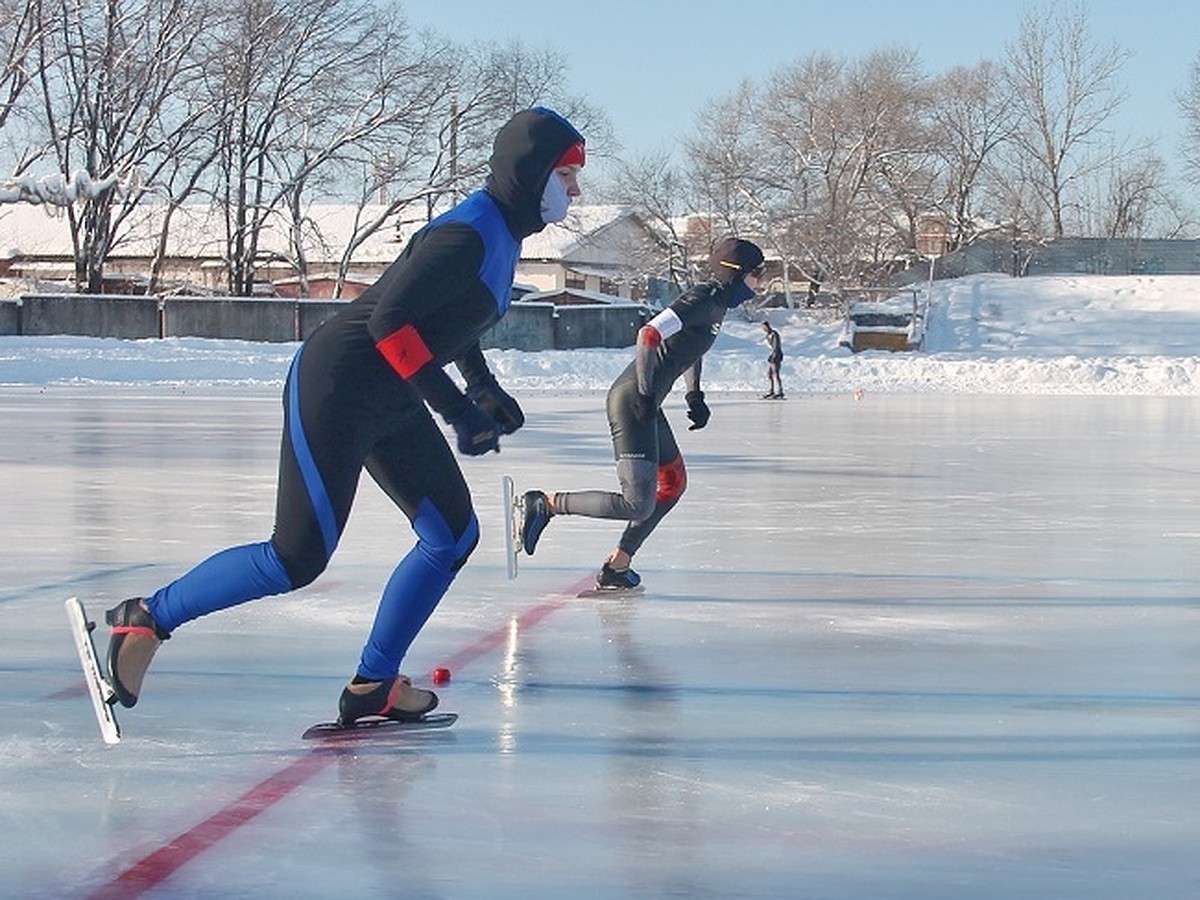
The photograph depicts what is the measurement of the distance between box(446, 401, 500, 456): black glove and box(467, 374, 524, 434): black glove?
8 cm

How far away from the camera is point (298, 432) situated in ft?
12.3

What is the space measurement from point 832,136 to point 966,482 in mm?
43690

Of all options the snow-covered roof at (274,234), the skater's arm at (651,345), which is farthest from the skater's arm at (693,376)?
the snow-covered roof at (274,234)

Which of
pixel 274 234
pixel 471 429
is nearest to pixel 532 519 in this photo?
pixel 471 429

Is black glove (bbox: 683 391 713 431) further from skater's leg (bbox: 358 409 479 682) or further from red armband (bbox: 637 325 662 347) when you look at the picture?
skater's leg (bbox: 358 409 479 682)

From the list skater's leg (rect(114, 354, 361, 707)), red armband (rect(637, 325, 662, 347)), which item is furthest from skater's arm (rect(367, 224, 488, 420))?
red armband (rect(637, 325, 662, 347))

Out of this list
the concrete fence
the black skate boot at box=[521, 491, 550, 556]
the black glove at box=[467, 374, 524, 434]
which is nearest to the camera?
the black glove at box=[467, 374, 524, 434]

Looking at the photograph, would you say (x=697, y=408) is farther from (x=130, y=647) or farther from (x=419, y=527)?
(x=130, y=647)

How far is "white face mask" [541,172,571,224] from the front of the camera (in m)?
3.87

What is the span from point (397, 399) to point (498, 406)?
223 mm

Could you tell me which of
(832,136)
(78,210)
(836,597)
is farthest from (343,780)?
(832,136)

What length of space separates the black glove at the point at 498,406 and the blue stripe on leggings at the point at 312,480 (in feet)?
1.26

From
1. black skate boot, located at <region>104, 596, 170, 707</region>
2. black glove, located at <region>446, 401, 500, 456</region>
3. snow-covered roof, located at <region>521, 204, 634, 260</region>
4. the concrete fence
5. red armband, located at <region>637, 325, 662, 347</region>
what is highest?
snow-covered roof, located at <region>521, 204, 634, 260</region>

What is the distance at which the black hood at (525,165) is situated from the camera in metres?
3.81
